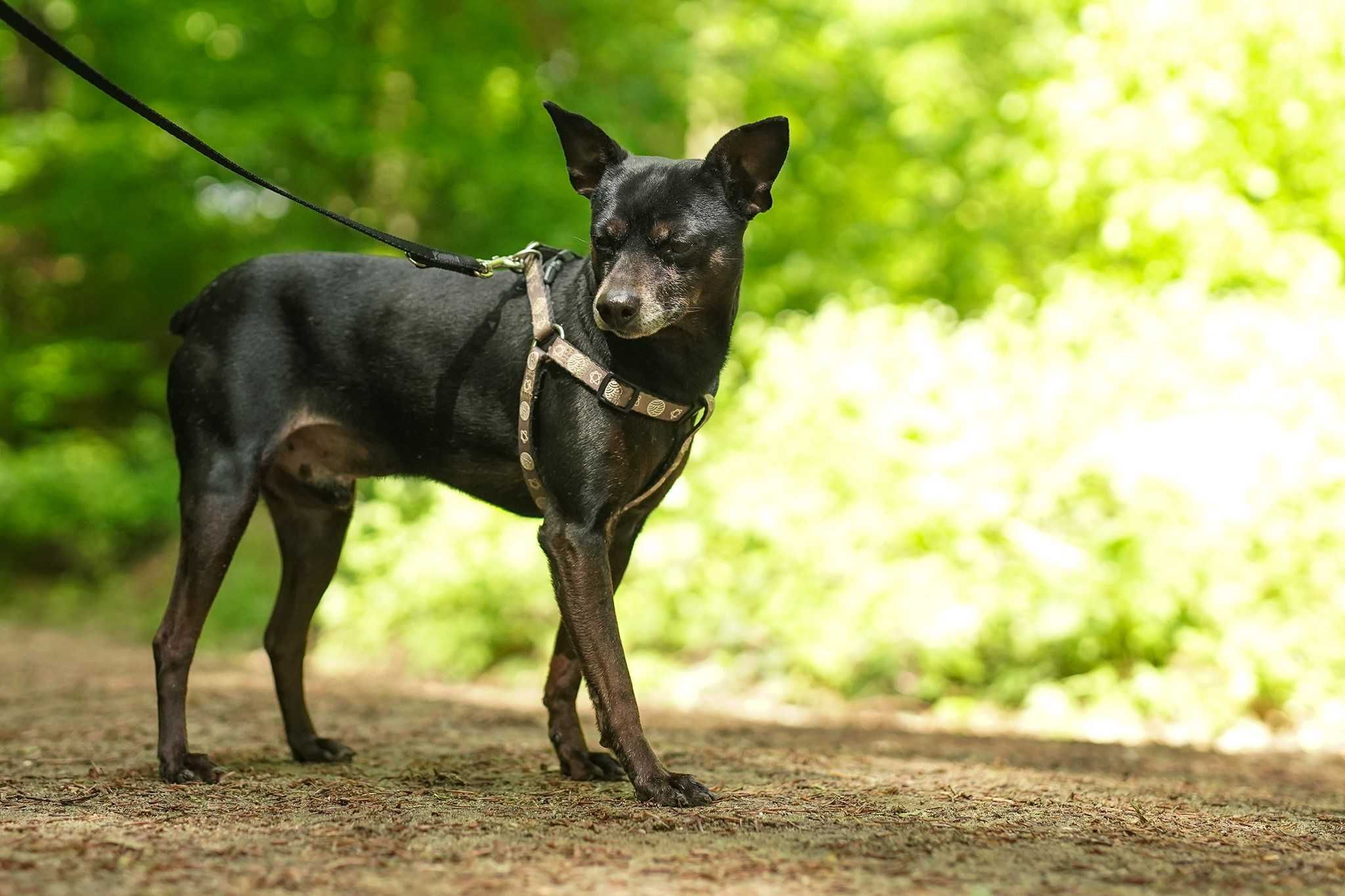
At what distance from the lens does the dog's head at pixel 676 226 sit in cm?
342

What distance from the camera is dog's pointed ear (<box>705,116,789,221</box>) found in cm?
356

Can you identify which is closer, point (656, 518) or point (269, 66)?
point (656, 518)

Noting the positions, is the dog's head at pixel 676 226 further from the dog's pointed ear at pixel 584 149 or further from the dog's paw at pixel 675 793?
the dog's paw at pixel 675 793

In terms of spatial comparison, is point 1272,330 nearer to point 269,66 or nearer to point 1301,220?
point 1301,220

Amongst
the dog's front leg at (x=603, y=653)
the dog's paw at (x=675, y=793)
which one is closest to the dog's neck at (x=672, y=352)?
the dog's front leg at (x=603, y=653)

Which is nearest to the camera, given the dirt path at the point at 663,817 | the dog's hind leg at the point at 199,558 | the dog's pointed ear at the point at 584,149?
the dirt path at the point at 663,817

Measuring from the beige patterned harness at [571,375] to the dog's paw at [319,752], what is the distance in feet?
4.15

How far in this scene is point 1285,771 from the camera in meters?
5.04

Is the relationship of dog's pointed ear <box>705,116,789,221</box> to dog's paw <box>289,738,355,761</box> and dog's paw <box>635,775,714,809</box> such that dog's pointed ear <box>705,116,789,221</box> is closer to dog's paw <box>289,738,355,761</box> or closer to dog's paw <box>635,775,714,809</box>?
dog's paw <box>635,775,714,809</box>

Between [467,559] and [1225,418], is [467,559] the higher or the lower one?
the lower one

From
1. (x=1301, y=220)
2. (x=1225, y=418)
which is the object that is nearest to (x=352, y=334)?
(x=1225, y=418)

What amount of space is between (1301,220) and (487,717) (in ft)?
26.8

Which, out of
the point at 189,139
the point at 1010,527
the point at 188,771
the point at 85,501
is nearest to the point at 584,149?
the point at 189,139

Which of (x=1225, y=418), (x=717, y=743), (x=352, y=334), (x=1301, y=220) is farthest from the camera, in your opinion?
(x=1301, y=220)
